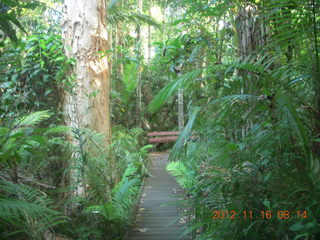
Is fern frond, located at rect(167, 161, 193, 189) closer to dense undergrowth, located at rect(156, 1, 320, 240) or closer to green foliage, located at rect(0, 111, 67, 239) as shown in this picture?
dense undergrowth, located at rect(156, 1, 320, 240)

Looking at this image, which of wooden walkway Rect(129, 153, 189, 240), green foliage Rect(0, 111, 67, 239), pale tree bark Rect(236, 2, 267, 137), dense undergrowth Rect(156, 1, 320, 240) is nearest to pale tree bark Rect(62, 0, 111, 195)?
green foliage Rect(0, 111, 67, 239)

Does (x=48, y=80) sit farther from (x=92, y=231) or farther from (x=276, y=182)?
(x=276, y=182)

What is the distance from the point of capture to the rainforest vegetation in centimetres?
177

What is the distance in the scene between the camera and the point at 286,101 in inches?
60.1

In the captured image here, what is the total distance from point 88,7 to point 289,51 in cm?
284

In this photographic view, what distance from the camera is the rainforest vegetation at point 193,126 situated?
177 centimetres

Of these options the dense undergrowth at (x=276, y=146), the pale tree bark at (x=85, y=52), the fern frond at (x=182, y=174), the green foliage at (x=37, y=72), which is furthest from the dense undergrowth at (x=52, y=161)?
the dense undergrowth at (x=276, y=146)

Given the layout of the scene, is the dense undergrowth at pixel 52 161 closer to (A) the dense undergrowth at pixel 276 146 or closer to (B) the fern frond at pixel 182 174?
(B) the fern frond at pixel 182 174

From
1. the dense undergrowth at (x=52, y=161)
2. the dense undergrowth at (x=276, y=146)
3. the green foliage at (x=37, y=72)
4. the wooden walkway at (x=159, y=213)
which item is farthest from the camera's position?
the green foliage at (x=37, y=72)

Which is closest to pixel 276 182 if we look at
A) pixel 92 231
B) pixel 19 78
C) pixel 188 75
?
pixel 188 75

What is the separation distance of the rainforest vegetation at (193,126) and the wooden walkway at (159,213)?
0.66 feet

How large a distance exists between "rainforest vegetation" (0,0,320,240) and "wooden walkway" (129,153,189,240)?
201 millimetres

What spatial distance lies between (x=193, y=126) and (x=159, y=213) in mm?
2586

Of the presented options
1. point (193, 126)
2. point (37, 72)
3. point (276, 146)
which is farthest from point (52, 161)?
point (276, 146)
